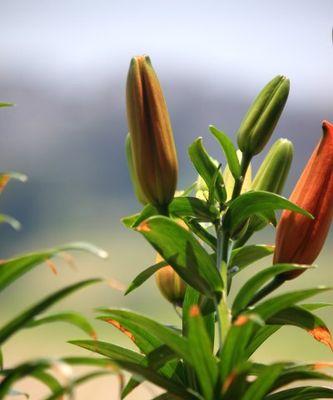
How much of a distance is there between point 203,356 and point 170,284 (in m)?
0.15

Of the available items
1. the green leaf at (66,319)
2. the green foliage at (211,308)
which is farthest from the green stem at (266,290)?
the green leaf at (66,319)

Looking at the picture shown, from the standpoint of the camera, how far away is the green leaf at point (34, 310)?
292 mm

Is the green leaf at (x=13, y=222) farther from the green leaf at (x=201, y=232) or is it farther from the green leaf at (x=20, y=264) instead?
the green leaf at (x=201, y=232)

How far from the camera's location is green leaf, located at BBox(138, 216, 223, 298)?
1.24 feet

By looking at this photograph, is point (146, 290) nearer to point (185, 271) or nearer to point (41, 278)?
point (41, 278)

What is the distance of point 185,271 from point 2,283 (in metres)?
0.10

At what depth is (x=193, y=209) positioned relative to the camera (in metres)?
0.44

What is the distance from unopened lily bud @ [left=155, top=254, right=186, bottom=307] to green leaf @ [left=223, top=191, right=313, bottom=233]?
0.23ft

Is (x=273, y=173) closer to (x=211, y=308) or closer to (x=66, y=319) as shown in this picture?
(x=211, y=308)

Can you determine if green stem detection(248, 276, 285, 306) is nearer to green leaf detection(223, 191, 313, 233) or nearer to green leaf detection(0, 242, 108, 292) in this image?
green leaf detection(223, 191, 313, 233)

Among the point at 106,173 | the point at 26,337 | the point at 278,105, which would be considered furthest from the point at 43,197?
the point at 278,105

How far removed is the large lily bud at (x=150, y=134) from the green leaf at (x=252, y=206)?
0.04 m

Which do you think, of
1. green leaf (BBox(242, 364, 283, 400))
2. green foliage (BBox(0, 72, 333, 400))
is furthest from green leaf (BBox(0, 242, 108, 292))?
green leaf (BBox(242, 364, 283, 400))

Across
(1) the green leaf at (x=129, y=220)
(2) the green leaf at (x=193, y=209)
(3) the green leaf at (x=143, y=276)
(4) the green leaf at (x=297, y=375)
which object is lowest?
(4) the green leaf at (x=297, y=375)
